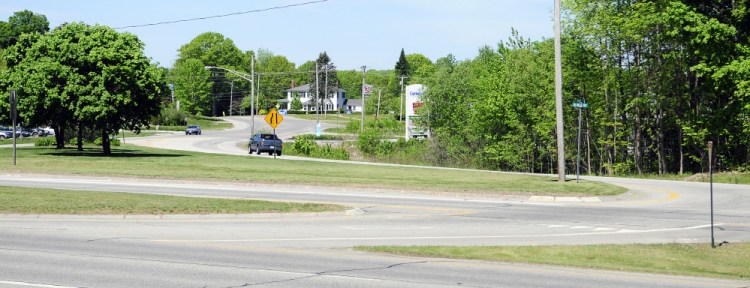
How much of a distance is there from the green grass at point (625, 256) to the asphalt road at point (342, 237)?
2.10ft

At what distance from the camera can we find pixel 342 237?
18094mm

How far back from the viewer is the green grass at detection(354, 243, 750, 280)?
575 inches

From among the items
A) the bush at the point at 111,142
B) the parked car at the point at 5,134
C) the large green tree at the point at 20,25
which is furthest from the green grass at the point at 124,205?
the large green tree at the point at 20,25

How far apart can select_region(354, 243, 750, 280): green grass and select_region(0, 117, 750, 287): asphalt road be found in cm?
64

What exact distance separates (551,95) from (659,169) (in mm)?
8529

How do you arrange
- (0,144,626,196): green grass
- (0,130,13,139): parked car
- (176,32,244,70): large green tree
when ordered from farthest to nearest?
(176,32,244,70): large green tree, (0,130,13,139): parked car, (0,144,626,196): green grass

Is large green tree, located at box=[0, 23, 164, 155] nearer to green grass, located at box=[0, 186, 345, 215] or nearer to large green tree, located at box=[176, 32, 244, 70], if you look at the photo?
green grass, located at box=[0, 186, 345, 215]

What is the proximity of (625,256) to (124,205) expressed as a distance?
42.0 ft

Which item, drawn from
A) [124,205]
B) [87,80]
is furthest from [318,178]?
[87,80]

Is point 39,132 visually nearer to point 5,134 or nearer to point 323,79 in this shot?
point 5,134

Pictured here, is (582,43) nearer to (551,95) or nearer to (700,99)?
(551,95)

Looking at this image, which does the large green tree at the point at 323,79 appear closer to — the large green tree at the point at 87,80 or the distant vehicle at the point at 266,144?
the distant vehicle at the point at 266,144

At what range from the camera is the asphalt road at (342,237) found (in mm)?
12523

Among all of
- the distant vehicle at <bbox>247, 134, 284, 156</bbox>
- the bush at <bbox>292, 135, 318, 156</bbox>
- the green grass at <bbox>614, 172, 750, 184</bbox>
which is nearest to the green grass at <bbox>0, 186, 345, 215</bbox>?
the green grass at <bbox>614, 172, 750, 184</bbox>
